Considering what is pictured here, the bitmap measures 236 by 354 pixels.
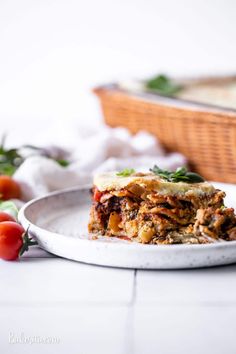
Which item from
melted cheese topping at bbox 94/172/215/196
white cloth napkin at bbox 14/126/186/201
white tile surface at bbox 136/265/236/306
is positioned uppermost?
melted cheese topping at bbox 94/172/215/196

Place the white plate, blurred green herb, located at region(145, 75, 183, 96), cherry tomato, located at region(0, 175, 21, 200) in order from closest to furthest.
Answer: the white plate, cherry tomato, located at region(0, 175, 21, 200), blurred green herb, located at region(145, 75, 183, 96)

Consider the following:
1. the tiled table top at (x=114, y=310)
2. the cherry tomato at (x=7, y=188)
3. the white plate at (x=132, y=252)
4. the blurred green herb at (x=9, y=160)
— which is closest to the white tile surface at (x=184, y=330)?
the tiled table top at (x=114, y=310)

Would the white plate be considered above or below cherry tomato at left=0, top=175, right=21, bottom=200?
above

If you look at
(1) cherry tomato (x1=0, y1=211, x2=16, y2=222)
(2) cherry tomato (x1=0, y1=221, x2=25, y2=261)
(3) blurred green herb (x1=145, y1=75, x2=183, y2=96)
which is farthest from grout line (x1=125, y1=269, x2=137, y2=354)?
(3) blurred green herb (x1=145, y1=75, x2=183, y2=96)

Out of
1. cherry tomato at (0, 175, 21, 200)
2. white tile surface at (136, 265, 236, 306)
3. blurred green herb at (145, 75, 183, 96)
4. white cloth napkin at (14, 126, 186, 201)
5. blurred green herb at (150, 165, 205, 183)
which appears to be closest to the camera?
white tile surface at (136, 265, 236, 306)

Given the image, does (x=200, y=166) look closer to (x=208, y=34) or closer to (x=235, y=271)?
(x=235, y=271)

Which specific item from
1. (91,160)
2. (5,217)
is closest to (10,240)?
(5,217)

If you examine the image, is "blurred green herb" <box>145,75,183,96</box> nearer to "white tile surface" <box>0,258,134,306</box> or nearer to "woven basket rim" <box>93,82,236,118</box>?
"woven basket rim" <box>93,82,236,118</box>

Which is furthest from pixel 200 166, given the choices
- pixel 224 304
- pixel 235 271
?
pixel 224 304
